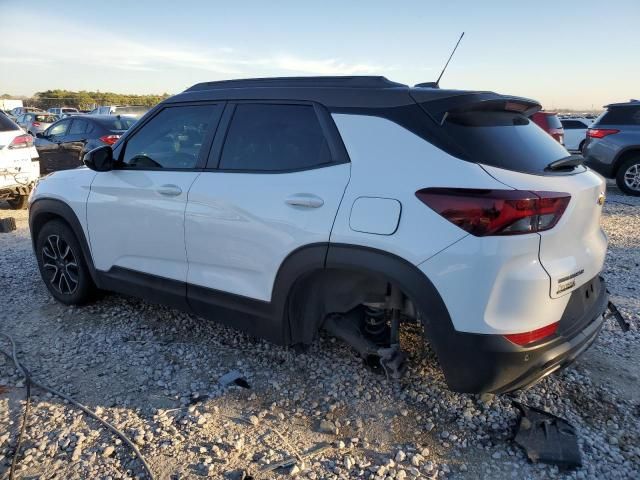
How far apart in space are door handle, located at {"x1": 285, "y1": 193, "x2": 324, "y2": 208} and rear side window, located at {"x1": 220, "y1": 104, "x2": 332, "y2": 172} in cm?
18

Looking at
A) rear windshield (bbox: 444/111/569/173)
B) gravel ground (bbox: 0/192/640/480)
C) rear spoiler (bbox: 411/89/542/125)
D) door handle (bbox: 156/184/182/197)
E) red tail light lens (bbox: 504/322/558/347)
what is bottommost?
gravel ground (bbox: 0/192/640/480)

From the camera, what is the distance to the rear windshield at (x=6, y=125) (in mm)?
7485

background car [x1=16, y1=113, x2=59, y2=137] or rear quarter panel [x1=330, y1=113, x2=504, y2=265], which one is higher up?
rear quarter panel [x1=330, y1=113, x2=504, y2=265]

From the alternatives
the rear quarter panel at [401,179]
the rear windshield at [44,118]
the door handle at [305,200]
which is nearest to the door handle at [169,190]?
the door handle at [305,200]

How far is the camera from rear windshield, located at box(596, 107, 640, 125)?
10.1m

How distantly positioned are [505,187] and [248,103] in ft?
5.50

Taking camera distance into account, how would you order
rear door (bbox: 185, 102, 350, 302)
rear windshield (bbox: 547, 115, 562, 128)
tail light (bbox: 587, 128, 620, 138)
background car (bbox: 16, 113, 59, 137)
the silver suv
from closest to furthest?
1. rear door (bbox: 185, 102, 350, 302)
2. the silver suv
3. tail light (bbox: 587, 128, 620, 138)
4. rear windshield (bbox: 547, 115, 562, 128)
5. background car (bbox: 16, 113, 59, 137)

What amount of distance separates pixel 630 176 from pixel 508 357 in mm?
9663

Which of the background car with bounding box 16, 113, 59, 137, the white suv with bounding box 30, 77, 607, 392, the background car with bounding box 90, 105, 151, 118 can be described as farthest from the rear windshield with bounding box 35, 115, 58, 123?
the white suv with bounding box 30, 77, 607, 392

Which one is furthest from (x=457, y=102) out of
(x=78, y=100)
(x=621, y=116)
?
(x=78, y=100)

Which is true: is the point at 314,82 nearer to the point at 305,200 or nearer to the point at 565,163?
the point at 305,200

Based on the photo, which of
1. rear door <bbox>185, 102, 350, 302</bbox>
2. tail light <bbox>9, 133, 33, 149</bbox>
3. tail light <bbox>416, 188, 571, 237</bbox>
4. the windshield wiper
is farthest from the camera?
tail light <bbox>9, 133, 33, 149</bbox>

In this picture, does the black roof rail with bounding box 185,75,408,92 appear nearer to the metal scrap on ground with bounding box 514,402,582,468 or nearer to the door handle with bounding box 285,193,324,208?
the door handle with bounding box 285,193,324,208

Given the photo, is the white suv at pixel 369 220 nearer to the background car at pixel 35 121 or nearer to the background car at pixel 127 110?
the background car at pixel 127 110
